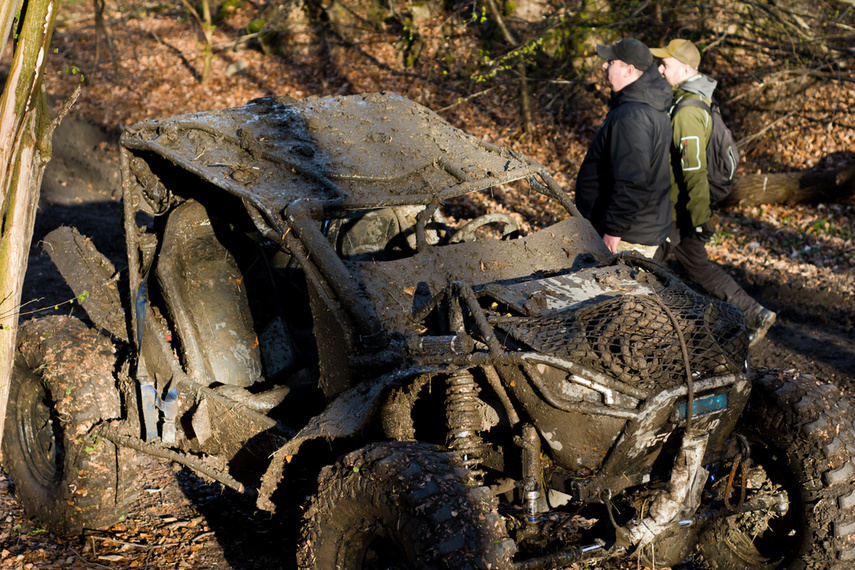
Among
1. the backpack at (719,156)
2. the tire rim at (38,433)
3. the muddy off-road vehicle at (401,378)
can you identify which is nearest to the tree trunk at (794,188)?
the backpack at (719,156)

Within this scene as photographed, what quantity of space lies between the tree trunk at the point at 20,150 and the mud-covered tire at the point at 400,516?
5.40 ft

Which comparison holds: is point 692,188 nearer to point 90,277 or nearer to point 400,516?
point 400,516

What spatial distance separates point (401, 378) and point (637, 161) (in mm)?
2947

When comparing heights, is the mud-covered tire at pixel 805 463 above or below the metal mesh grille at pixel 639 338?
below

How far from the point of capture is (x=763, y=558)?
3.81m

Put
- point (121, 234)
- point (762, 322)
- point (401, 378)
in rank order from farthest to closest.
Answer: point (121, 234), point (762, 322), point (401, 378)

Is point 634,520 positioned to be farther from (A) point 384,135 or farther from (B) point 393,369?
(A) point 384,135

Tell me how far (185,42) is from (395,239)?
15220 mm

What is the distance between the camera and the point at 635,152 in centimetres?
524

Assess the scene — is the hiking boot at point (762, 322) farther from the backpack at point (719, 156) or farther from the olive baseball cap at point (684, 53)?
the olive baseball cap at point (684, 53)

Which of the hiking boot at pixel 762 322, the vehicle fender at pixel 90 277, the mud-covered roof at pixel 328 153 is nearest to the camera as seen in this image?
the mud-covered roof at pixel 328 153

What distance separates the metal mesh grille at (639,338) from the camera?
2.98 meters

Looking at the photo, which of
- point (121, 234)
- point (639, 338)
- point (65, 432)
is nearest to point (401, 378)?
point (639, 338)

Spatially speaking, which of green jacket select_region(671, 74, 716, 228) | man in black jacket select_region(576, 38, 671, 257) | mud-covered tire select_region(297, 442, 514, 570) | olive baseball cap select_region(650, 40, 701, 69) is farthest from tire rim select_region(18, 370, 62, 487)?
olive baseball cap select_region(650, 40, 701, 69)
